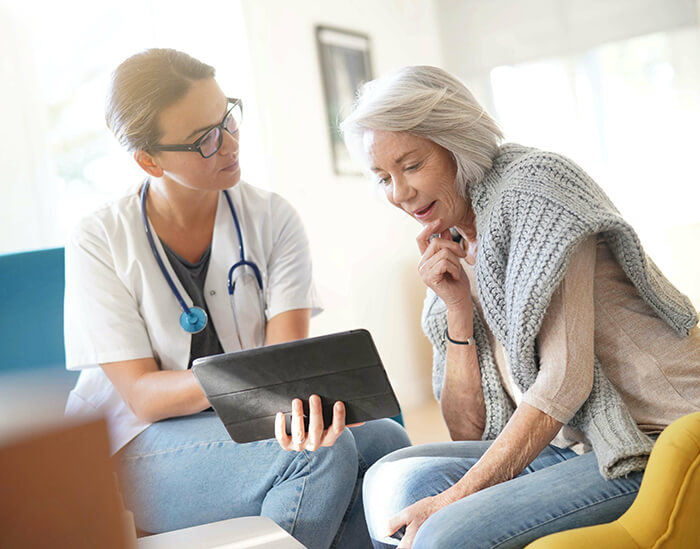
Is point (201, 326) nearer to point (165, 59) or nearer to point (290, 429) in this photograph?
point (290, 429)

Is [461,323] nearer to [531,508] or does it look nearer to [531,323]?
[531,323]

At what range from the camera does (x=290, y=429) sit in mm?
1338

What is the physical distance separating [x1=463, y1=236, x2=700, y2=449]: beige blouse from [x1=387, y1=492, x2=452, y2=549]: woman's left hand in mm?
192

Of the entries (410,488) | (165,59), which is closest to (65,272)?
(165,59)

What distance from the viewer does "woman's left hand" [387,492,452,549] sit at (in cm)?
113

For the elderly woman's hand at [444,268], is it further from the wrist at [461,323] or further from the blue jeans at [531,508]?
the blue jeans at [531,508]

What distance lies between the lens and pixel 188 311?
1.61 metres

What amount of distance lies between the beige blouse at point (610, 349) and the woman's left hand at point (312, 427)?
0.31 m

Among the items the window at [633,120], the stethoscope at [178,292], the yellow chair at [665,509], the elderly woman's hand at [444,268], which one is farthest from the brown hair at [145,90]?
the window at [633,120]

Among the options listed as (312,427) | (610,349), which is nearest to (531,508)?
(610,349)

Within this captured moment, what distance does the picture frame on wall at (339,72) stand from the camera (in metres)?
3.96

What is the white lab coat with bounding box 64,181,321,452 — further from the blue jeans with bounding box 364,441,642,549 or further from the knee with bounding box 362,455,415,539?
the blue jeans with bounding box 364,441,642,549

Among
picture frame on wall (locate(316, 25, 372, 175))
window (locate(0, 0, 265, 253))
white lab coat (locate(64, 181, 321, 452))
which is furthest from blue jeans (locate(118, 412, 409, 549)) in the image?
picture frame on wall (locate(316, 25, 372, 175))

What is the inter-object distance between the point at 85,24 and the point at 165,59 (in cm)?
182
